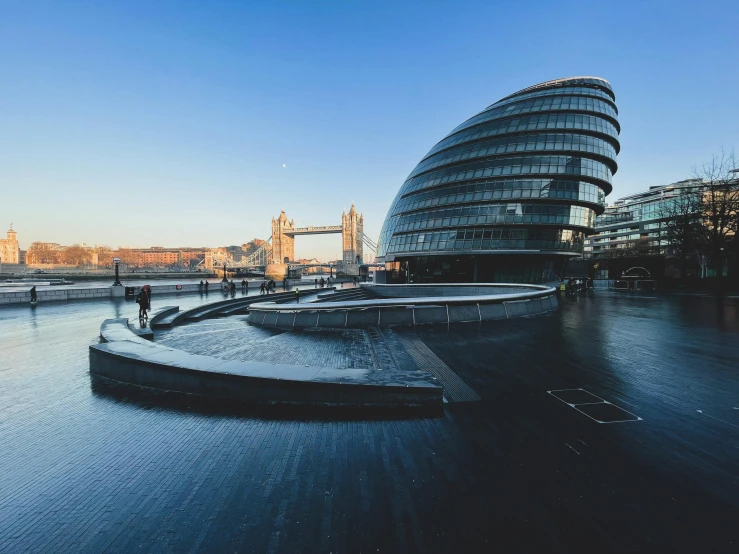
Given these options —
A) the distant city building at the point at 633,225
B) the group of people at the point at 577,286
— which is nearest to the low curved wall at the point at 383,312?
the group of people at the point at 577,286

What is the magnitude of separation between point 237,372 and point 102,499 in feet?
9.11

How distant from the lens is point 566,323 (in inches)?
574

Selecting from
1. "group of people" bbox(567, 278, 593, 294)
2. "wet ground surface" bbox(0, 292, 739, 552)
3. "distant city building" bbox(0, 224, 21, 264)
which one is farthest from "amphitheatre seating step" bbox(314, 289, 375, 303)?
"distant city building" bbox(0, 224, 21, 264)

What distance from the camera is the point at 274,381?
5.99m

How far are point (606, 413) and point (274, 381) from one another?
5547 millimetres

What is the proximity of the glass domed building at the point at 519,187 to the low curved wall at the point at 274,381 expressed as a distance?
42.8 metres

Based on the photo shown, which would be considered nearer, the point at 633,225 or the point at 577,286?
the point at 577,286

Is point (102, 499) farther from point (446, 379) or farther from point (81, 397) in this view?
point (446, 379)

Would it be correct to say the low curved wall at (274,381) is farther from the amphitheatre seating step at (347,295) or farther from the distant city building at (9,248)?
the distant city building at (9,248)

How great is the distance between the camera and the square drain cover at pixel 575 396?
5.90 metres

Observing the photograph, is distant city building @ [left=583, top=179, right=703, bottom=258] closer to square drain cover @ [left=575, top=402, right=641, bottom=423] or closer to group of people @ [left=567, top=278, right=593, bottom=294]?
group of people @ [left=567, top=278, right=593, bottom=294]

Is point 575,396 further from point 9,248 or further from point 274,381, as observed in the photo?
point 9,248

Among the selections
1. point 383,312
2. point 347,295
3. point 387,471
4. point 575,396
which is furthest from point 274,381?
point 347,295

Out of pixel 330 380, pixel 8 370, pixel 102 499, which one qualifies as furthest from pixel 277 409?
pixel 8 370
